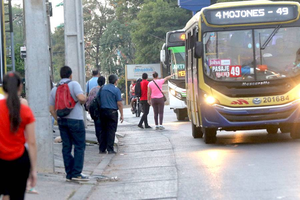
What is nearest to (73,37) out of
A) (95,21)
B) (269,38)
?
(269,38)

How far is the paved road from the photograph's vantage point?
27.7ft

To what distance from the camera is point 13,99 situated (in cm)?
545

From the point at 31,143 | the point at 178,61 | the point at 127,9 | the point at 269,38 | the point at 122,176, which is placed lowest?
the point at 122,176

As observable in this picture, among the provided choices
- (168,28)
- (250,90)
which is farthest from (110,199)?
(168,28)

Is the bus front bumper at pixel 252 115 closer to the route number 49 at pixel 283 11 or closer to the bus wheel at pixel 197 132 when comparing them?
the route number 49 at pixel 283 11

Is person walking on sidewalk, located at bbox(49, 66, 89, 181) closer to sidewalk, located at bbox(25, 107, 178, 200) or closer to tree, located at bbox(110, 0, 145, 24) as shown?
sidewalk, located at bbox(25, 107, 178, 200)

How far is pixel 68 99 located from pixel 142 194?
203 cm

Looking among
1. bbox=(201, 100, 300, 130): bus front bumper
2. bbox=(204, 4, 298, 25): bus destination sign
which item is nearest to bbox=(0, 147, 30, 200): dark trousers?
bbox=(201, 100, 300, 130): bus front bumper

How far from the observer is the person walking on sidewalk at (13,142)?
5422mm

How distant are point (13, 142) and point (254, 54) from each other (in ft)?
29.8

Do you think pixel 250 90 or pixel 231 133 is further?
pixel 231 133

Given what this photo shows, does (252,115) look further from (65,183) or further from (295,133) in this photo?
(65,183)

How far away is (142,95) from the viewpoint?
21.5m

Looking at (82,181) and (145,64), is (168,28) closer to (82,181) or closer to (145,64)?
(145,64)
